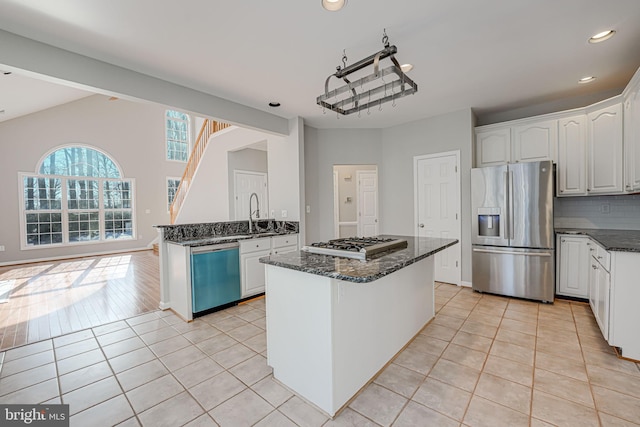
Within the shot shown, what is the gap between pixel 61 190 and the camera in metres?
7.11

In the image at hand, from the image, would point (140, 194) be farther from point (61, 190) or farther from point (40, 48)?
point (40, 48)

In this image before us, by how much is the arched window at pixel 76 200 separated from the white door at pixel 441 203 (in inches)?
321

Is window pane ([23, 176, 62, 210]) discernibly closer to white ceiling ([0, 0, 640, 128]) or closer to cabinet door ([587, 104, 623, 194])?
white ceiling ([0, 0, 640, 128])

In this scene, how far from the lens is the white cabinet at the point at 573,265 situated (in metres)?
3.28

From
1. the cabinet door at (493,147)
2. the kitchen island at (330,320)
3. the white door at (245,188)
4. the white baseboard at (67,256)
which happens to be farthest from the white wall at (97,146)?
the cabinet door at (493,147)

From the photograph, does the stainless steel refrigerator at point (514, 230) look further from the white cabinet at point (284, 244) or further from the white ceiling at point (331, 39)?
the white cabinet at point (284, 244)

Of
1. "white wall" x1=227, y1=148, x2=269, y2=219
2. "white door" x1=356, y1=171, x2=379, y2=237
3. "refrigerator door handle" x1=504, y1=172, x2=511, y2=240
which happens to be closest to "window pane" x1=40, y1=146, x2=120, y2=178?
"white wall" x1=227, y1=148, x2=269, y2=219

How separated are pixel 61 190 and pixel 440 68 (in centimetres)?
905

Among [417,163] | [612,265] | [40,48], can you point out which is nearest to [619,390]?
[612,265]

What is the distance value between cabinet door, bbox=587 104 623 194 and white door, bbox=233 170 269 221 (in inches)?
199

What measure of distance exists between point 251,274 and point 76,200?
22.5 ft

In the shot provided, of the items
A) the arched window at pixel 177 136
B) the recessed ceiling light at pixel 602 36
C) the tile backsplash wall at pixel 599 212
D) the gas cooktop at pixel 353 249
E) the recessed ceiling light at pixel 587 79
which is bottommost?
the gas cooktop at pixel 353 249

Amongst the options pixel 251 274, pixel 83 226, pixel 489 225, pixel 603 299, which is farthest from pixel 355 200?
pixel 83 226

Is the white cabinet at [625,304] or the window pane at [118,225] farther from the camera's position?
the window pane at [118,225]
